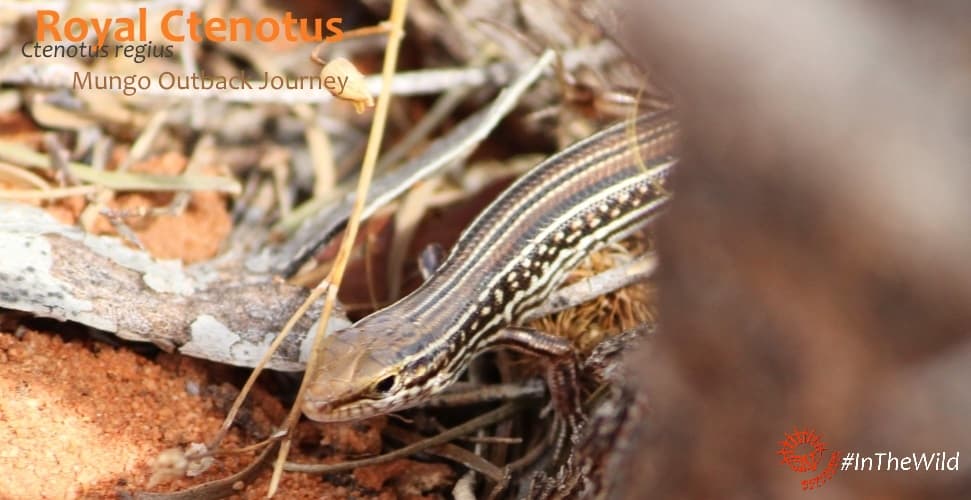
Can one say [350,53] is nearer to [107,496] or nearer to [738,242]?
[107,496]

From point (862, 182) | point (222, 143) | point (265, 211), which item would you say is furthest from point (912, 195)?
point (222, 143)

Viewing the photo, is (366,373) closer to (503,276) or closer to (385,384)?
(385,384)

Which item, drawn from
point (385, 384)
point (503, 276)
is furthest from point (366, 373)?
point (503, 276)

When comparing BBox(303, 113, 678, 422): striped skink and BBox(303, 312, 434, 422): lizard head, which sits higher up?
BBox(303, 113, 678, 422): striped skink

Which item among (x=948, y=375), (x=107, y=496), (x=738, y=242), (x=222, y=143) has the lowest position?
(x=107, y=496)

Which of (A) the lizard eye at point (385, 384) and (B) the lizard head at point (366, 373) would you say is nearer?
(B) the lizard head at point (366, 373)

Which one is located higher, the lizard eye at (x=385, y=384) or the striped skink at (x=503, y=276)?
the striped skink at (x=503, y=276)

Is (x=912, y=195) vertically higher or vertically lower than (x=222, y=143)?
lower
